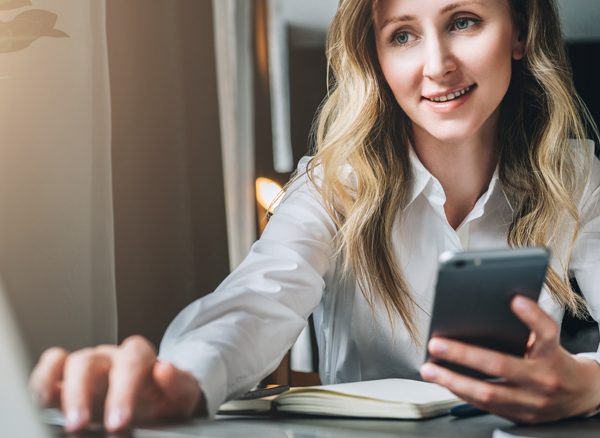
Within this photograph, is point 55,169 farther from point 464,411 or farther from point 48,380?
point 464,411

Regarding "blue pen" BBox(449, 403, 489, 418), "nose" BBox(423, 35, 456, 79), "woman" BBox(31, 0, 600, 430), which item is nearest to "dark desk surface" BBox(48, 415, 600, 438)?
"blue pen" BBox(449, 403, 489, 418)

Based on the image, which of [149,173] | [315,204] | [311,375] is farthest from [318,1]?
[311,375]

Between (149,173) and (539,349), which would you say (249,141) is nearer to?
(149,173)

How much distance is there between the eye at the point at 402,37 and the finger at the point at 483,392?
2.31ft

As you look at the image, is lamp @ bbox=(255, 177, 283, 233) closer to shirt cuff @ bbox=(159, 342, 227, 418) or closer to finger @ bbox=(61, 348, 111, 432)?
shirt cuff @ bbox=(159, 342, 227, 418)

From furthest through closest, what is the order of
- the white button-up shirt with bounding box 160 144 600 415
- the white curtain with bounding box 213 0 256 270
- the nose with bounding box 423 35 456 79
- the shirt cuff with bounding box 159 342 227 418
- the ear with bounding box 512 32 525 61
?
the white curtain with bounding box 213 0 256 270 < the ear with bounding box 512 32 525 61 < the nose with bounding box 423 35 456 79 < the white button-up shirt with bounding box 160 144 600 415 < the shirt cuff with bounding box 159 342 227 418

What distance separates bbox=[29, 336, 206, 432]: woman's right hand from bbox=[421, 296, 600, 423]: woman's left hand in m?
0.25

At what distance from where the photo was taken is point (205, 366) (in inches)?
34.1

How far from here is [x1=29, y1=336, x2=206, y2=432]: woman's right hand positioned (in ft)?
2.43

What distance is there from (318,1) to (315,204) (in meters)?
0.74

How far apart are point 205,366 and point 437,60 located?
0.68m

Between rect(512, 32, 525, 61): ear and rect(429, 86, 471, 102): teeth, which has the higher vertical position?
rect(512, 32, 525, 61): ear

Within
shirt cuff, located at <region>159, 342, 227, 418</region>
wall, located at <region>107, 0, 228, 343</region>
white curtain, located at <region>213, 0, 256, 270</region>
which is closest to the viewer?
shirt cuff, located at <region>159, 342, 227, 418</region>

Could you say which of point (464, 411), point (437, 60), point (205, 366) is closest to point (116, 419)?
point (205, 366)
